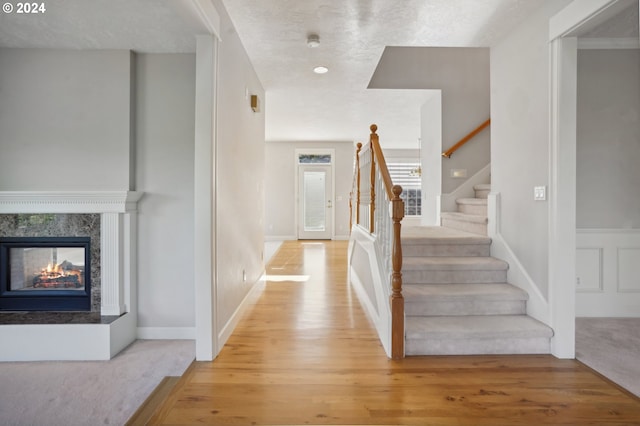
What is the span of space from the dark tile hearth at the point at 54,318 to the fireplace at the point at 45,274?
0.07 metres

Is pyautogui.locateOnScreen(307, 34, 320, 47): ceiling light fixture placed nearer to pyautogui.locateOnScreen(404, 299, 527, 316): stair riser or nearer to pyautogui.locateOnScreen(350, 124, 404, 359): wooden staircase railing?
pyautogui.locateOnScreen(350, 124, 404, 359): wooden staircase railing

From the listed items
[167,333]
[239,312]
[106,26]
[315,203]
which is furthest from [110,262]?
[315,203]

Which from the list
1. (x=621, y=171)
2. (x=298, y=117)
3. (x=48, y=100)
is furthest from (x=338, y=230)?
(x=48, y=100)

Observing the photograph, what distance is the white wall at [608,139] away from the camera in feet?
10.4

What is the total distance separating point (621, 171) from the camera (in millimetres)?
3180

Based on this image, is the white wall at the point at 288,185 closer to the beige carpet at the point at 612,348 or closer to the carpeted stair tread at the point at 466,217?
→ the carpeted stair tread at the point at 466,217

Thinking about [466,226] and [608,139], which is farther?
[466,226]

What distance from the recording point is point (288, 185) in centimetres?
903

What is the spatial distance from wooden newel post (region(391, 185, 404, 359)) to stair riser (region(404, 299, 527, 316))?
362 mm

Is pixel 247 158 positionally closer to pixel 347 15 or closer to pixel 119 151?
pixel 119 151

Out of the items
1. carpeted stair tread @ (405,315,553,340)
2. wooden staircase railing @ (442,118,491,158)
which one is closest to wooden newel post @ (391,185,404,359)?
carpeted stair tread @ (405,315,553,340)

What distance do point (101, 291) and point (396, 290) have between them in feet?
7.71

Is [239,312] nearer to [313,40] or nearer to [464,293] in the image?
[464,293]

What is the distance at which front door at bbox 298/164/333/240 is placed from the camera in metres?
9.07
